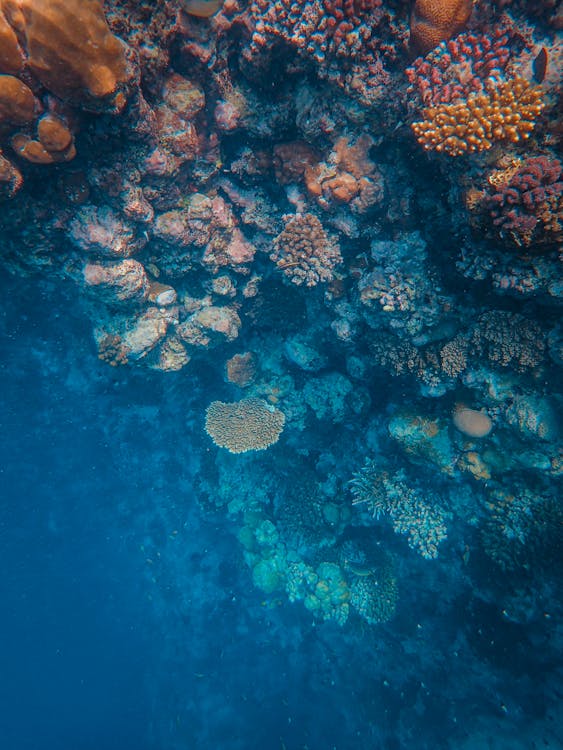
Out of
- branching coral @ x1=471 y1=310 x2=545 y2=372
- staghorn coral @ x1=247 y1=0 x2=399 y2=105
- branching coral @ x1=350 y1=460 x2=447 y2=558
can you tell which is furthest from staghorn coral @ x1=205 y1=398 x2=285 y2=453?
staghorn coral @ x1=247 y1=0 x2=399 y2=105

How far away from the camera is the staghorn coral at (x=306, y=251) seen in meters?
5.63

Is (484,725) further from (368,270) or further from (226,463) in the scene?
(368,270)

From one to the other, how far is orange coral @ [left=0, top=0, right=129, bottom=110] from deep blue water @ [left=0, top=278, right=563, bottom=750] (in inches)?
268

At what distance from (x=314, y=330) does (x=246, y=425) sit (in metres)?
2.80

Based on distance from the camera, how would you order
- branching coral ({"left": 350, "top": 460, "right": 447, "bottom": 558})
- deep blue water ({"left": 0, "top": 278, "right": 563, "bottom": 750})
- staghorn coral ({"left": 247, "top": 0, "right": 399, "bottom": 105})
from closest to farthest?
staghorn coral ({"left": 247, "top": 0, "right": 399, "bottom": 105}) → branching coral ({"left": 350, "top": 460, "right": 447, "bottom": 558}) → deep blue water ({"left": 0, "top": 278, "right": 563, "bottom": 750})

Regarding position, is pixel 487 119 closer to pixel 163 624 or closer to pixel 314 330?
pixel 314 330

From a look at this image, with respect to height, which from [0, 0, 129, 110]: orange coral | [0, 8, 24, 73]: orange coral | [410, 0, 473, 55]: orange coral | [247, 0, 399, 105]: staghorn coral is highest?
[410, 0, 473, 55]: orange coral

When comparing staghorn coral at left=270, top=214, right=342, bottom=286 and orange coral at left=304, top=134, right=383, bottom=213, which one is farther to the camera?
staghorn coral at left=270, top=214, right=342, bottom=286

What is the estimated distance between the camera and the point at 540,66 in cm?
391

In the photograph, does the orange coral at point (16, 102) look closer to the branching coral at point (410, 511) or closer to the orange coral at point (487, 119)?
the orange coral at point (487, 119)

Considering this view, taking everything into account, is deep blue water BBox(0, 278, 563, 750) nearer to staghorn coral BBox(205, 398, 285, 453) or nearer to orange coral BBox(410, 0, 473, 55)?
staghorn coral BBox(205, 398, 285, 453)

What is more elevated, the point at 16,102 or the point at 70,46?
the point at 70,46

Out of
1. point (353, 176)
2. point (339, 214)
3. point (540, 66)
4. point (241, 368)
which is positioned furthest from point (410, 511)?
point (540, 66)

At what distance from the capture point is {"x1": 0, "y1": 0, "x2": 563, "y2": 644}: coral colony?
3.92 m
